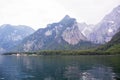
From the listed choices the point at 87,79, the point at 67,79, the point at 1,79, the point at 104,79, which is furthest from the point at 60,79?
the point at 1,79

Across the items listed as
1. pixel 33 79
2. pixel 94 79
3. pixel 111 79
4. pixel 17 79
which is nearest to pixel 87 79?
pixel 94 79

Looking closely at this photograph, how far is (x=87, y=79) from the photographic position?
10600cm

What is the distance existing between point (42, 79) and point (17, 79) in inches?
488

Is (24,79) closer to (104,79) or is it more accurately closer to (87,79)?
(87,79)

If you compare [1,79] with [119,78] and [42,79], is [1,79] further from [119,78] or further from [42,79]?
[119,78]

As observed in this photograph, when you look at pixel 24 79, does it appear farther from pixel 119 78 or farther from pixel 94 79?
pixel 119 78

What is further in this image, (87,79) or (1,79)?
(1,79)

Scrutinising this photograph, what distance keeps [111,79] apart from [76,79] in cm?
1483

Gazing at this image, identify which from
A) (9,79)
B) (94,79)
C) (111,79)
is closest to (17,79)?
(9,79)

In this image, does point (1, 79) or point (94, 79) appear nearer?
point (94, 79)

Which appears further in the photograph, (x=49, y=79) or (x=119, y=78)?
(x=49, y=79)

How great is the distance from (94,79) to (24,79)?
104 feet

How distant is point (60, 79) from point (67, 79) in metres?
3.24

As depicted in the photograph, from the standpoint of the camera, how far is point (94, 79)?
104688mm
